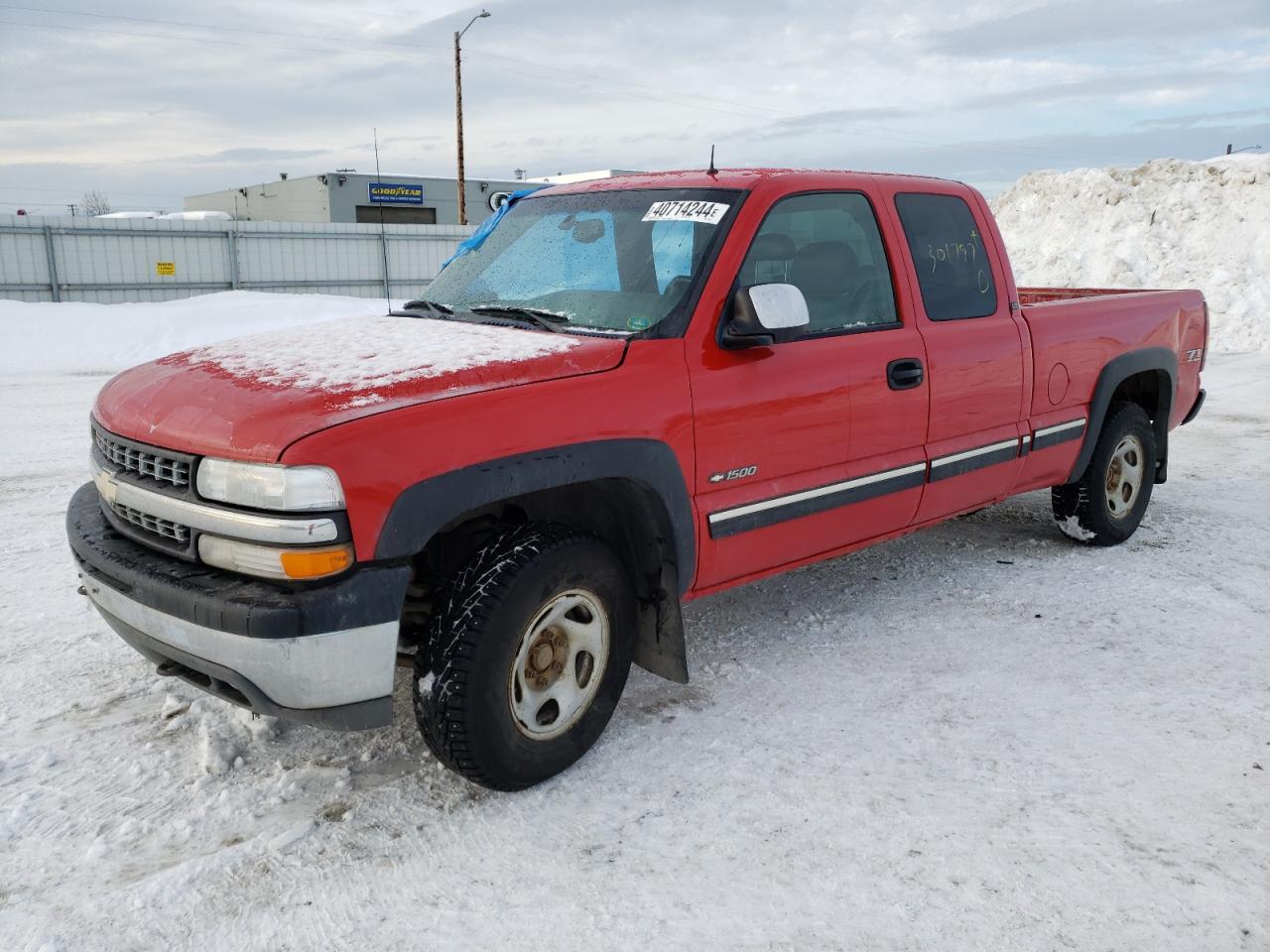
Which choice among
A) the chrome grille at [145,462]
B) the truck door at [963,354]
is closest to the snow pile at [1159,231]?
the truck door at [963,354]

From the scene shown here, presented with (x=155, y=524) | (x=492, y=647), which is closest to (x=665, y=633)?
(x=492, y=647)

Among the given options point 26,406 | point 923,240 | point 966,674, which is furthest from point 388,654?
point 26,406

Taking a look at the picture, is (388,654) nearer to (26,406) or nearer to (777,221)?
(777,221)

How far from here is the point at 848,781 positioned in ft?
10.6

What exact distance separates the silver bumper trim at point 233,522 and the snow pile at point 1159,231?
16.7 m

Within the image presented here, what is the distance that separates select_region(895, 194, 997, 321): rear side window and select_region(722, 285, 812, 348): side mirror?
1.12m

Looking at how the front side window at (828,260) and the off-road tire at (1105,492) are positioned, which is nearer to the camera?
the front side window at (828,260)

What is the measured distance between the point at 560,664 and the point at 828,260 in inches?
74.8

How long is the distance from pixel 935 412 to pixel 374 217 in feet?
110

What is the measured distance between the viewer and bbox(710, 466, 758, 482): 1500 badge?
3.52 meters

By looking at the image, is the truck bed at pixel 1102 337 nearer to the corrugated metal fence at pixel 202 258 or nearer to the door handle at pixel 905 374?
the door handle at pixel 905 374

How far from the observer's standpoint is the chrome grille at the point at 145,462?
2888 mm

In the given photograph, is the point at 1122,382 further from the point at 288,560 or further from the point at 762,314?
the point at 288,560

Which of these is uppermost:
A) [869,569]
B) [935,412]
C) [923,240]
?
[923,240]
